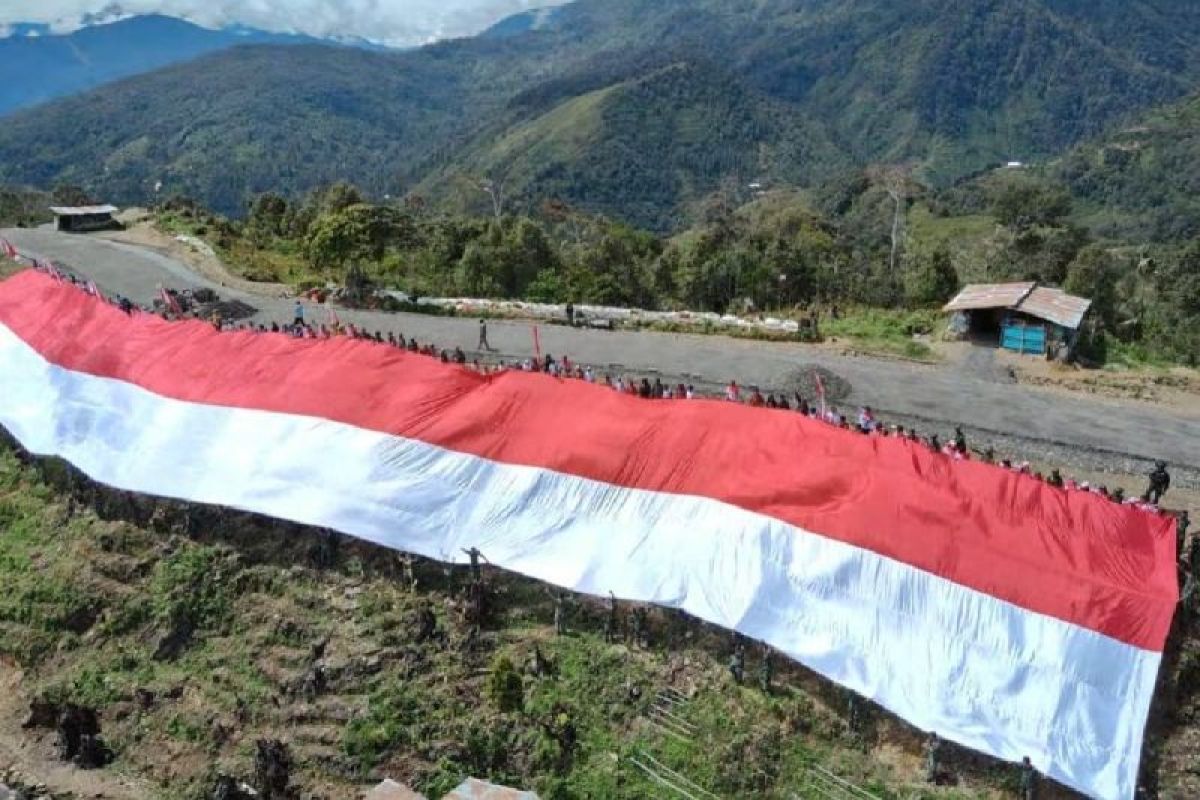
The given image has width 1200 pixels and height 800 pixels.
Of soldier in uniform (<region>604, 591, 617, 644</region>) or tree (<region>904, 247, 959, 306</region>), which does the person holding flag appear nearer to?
soldier in uniform (<region>604, 591, 617, 644</region>)

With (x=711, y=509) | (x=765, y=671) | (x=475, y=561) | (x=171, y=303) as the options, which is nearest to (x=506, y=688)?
(x=475, y=561)

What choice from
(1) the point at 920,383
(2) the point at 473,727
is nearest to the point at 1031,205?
(1) the point at 920,383

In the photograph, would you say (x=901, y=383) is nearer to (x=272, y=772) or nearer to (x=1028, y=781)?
(x=1028, y=781)

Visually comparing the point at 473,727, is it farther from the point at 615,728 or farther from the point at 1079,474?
the point at 1079,474

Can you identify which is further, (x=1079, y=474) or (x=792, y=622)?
(x=1079, y=474)

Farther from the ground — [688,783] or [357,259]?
[357,259]

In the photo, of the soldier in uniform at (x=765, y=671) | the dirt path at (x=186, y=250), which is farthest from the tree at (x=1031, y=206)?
the soldier in uniform at (x=765, y=671)

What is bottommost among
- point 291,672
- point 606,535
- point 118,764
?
point 118,764
